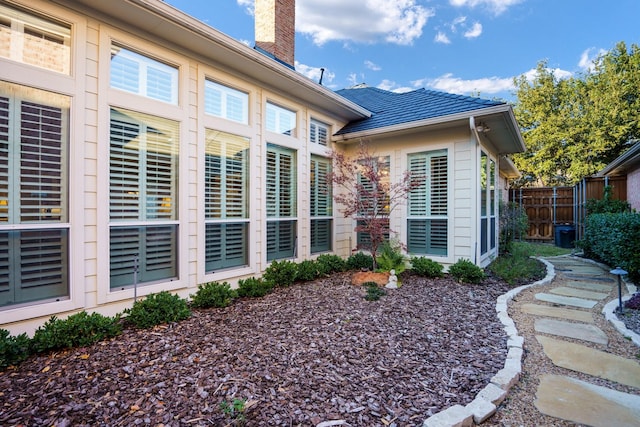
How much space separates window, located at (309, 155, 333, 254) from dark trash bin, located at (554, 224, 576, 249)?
30.5ft

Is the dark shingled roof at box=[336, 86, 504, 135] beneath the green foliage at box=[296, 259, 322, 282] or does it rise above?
above

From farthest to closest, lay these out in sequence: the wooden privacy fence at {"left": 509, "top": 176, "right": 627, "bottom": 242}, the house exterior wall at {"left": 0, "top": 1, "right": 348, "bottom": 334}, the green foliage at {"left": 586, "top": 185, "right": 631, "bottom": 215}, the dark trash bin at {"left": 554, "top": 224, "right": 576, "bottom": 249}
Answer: the wooden privacy fence at {"left": 509, "top": 176, "right": 627, "bottom": 242}
the dark trash bin at {"left": 554, "top": 224, "right": 576, "bottom": 249}
the green foliage at {"left": 586, "top": 185, "right": 631, "bottom": 215}
the house exterior wall at {"left": 0, "top": 1, "right": 348, "bottom": 334}

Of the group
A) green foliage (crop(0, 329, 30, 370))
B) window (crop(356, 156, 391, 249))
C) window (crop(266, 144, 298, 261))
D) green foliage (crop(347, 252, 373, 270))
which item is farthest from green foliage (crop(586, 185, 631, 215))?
green foliage (crop(0, 329, 30, 370))

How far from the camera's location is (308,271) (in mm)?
5133

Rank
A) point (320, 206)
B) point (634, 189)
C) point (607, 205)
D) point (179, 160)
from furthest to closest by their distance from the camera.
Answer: point (607, 205) < point (634, 189) < point (320, 206) < point (179, 160)

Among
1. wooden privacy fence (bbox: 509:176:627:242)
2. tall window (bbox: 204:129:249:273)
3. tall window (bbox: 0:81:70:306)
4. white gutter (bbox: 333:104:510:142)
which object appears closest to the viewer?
tall window (bbox: 0:81:70:306)

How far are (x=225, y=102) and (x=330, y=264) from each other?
335 cm

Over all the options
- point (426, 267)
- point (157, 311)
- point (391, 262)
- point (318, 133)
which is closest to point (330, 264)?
point (391, 262)

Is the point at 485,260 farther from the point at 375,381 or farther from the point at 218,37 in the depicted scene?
the point at 218,37

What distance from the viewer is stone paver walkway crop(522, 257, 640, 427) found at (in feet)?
6.34

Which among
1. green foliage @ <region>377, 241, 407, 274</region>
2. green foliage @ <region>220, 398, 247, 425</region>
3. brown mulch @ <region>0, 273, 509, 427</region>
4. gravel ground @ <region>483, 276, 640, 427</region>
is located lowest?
gravel ground @ <region>483, 276, 640, 427</region>

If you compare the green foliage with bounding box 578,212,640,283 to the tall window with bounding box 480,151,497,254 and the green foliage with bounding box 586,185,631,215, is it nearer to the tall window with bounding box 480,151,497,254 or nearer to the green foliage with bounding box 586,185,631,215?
the tall window with bounding box 480,151,497,254

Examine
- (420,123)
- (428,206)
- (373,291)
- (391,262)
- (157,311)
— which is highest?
(420,123)

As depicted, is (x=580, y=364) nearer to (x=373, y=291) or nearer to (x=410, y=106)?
(x=373, y=291)
